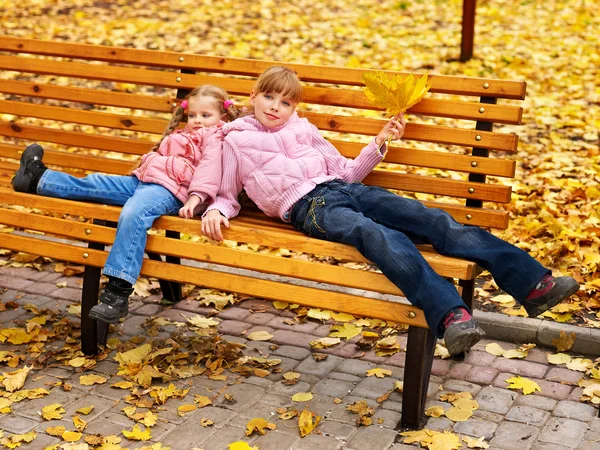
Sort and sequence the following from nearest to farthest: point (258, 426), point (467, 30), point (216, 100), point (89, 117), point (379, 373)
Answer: point (258, 426) → point (379, 373) → point (216, 100) → point (89, 117) → point (467, 30)

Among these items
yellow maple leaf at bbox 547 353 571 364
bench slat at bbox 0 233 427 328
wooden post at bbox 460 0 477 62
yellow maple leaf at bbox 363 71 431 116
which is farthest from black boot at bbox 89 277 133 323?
wooden post at bbox 460 0 477 62

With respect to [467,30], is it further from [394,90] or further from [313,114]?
[394,90]

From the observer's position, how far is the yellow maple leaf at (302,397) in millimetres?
3916

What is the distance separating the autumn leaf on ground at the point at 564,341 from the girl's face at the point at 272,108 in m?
1.74

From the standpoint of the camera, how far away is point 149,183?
14.5ft

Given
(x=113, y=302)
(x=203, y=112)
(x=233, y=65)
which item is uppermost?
(x=233, y=65)

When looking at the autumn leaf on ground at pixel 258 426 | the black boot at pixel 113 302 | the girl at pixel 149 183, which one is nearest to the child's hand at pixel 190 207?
the girl at pixel 149 183

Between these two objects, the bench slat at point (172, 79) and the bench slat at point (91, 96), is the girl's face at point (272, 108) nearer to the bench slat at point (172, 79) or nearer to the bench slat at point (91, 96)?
the bench slat at point (172, 79)

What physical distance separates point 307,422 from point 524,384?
107cm

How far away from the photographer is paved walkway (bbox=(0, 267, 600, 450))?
11.8 ft

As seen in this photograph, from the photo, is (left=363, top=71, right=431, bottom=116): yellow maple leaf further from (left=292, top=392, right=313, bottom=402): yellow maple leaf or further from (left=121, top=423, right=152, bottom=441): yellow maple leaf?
(left=121, top=423, right=152, bottom=441): yellow maple leaf

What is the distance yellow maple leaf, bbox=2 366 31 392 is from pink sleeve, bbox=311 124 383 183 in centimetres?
173

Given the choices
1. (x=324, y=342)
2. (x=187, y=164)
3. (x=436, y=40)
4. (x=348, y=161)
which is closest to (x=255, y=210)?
(x=187, y=164)

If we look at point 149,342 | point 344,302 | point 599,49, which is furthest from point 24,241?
point 599,49
